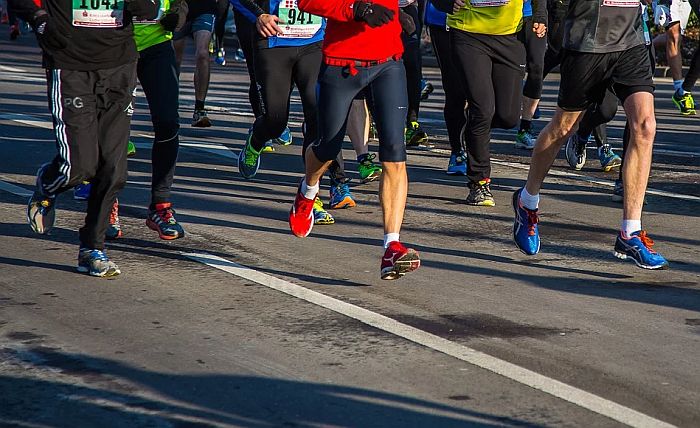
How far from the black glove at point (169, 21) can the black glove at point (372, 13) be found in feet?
4.62

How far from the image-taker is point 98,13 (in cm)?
691

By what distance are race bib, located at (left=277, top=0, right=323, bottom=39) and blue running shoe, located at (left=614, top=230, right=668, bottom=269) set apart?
8.34 ft

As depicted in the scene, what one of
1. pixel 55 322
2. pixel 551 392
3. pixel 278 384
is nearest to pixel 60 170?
pixel 55 322

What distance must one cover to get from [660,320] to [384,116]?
1804 millimetres

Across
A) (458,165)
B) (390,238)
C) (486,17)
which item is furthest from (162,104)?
(458,165)

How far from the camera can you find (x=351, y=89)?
23.2 ft

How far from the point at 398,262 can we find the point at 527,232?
1308mm

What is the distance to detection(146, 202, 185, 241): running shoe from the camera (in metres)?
8.09

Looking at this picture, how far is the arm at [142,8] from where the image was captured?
6.95 metres

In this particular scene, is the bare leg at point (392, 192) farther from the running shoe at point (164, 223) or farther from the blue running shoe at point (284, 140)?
the blue running shoe at point (284, 140)

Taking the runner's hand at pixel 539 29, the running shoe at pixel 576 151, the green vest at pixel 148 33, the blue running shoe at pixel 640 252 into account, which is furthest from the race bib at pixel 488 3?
the blue running shoe at pixel 640 252

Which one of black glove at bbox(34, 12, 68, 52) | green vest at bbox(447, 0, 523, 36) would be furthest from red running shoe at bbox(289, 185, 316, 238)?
green vest at bbox(447, 0, 523, 36)

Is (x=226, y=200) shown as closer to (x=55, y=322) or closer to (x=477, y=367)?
(x=55, y=322)

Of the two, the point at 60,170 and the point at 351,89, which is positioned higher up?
the point at 351,89
